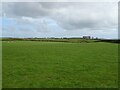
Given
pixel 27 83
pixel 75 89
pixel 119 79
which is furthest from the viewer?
pixel 119 79

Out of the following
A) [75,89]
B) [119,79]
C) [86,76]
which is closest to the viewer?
[75,89]

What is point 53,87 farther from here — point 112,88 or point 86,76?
point 86,76

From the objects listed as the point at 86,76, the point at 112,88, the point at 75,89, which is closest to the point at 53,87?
the point at 75,89

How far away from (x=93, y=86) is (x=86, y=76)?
394 centimetres

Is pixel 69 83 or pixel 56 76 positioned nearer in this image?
pixel 69 83

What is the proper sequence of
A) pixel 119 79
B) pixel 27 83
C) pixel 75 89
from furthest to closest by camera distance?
pixel 119 79
pixel 27 83
pixel 75 89

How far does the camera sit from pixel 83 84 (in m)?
17.0

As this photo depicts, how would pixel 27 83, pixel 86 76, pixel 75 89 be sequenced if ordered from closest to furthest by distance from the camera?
pixel 75 89 < pixel 27 83 < pixel 86 76

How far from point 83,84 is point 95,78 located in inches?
110

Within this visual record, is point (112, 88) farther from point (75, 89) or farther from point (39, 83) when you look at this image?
point (39, 83)

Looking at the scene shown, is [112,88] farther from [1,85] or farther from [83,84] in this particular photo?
[1,85]

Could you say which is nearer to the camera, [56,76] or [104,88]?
[104,88]

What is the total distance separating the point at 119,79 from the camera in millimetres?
19062

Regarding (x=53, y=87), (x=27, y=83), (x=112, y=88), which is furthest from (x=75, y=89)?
(x=27, y=83)
